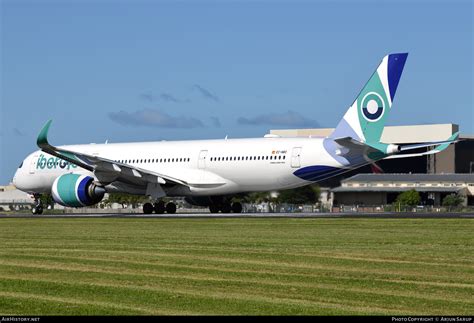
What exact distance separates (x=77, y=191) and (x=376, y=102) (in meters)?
17.9

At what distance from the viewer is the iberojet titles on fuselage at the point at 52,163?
61.8m

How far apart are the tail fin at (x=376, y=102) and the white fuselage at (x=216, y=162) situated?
2146 millimetres

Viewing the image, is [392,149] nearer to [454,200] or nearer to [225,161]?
[225,161]

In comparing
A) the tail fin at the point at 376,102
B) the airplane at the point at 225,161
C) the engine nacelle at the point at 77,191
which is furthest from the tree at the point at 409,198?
the engine nacelle at the point at 77,191

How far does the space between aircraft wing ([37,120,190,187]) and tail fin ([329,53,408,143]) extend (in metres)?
11.3

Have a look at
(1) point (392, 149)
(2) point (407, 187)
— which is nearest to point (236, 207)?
(1) point (392, 149)

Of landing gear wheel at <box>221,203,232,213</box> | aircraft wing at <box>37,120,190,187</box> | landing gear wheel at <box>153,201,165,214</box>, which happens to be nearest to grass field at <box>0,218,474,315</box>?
aircraft wing at <box>37,120,190,187</box>

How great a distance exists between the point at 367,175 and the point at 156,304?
331 ft

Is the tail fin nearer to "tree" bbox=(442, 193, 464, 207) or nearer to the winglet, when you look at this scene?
the winglet

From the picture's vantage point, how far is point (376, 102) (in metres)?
51.1

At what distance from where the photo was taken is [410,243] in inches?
1080

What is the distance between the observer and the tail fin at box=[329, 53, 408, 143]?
50781 millimetres

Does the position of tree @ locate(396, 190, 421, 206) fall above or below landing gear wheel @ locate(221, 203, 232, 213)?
above

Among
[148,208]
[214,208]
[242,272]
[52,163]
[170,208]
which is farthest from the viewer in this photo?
[52,163]
